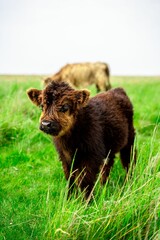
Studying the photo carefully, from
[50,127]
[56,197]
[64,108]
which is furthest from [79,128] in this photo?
[56,197]

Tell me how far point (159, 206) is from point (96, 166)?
1.40 m

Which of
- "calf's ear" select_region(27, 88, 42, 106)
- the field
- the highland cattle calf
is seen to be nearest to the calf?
"calf's ear" select_region(27, 88, 42, 106)

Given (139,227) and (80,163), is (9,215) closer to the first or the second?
(80,163)

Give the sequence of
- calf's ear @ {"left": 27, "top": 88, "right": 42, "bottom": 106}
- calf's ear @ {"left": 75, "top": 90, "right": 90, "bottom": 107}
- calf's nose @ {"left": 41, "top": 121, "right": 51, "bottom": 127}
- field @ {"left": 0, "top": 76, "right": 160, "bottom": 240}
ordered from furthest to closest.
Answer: calf's ear @ {"left": 27, "top": 88, "right": 42, "bottom": 106}, calf's ear @ {"left": 75, "top": 90, "right": 90, "bottom": 107}, calf's nose @ {"left": 41, "top": 121, "right": 51, "bottom": 127}, field @ {"left": 0, "top": 76, "right": 160, "bottom": 240}

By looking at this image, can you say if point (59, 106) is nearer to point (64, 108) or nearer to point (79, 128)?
point (64, 108)

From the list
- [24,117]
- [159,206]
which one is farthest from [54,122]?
[24,117]

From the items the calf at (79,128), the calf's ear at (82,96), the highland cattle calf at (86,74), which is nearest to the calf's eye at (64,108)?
the calf at (79,128)

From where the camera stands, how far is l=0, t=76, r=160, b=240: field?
355 centimetres

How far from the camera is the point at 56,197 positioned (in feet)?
16.1

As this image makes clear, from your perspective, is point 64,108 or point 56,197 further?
point 56,197

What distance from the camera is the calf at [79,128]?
4.61m

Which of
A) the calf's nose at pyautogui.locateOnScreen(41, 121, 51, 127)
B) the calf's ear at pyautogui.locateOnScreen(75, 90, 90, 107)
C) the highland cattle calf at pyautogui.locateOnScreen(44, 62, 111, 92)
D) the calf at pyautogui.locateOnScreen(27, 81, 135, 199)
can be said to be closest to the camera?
the calf's nose at pyautogui.locateOnScreen(41, 121, 51, 127)

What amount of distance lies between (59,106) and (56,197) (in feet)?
3.88

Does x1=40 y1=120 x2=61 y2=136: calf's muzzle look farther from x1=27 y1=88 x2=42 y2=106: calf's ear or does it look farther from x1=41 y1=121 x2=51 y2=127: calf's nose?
x1=27 y1=88 x2=42 y2=106: calf's ear
